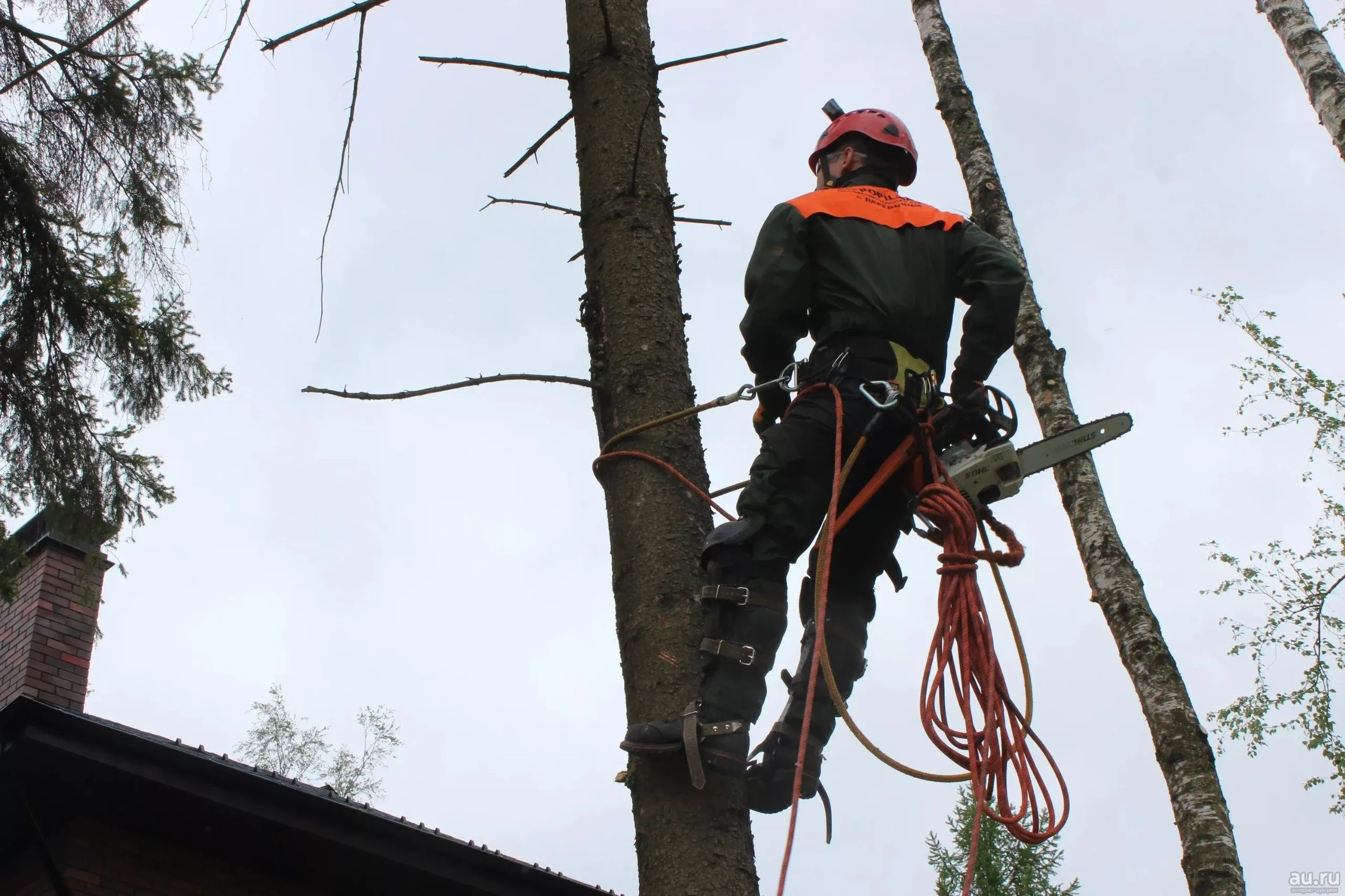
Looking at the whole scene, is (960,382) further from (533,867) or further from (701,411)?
(533,867)

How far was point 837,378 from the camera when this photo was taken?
3324mm

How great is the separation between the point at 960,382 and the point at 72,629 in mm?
6604

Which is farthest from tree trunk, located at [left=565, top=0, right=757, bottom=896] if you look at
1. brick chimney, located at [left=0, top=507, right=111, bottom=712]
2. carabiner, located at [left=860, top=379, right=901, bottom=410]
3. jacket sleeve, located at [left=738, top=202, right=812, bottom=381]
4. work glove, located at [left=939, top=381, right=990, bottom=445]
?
brick chimney, located at [left=0, top=507, right=111, bottom=712]

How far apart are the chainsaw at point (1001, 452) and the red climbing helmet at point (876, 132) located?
84 centimetres

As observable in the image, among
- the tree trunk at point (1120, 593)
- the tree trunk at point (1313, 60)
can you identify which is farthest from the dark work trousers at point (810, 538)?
the tree trunk at point (1313, 60)

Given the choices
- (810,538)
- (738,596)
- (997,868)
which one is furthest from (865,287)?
(997,868)

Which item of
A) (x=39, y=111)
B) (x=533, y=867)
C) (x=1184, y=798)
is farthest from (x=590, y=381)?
(x=39, y=111)

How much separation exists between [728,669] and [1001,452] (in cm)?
85

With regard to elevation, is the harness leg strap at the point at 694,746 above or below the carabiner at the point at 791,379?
below

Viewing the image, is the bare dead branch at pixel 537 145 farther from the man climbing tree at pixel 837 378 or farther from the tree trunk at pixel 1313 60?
the tree trunk at pixel 1313 60

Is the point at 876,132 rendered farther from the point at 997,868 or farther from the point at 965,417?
the point at 997,868

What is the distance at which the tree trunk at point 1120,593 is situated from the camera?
493 cm

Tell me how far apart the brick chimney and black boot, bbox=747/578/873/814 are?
225 inches

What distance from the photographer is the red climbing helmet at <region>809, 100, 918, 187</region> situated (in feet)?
12.7
